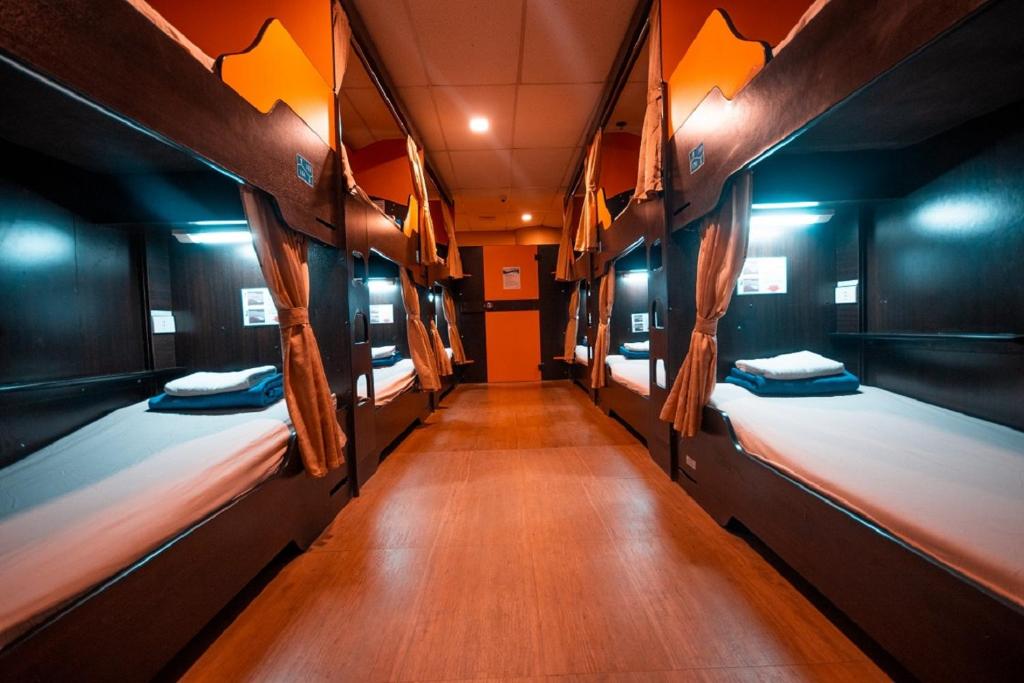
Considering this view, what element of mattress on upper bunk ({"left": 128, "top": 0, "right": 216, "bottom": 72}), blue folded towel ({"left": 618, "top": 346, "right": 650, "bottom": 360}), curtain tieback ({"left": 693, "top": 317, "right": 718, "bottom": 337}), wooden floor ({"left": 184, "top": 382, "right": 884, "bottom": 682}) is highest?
mattress on upper bunk ({"left": 128, "top": 0, "right": 216, "bottom": 72})

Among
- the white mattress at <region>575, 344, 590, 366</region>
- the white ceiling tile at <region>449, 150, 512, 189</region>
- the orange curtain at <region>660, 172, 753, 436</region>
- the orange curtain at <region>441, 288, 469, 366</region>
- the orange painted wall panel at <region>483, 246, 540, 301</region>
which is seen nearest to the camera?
the orange curtain at <region>660, 172, 753, 436</region>

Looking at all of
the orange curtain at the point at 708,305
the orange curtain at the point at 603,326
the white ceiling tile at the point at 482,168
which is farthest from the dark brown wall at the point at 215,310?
the white ceiling tile at the point at 482,168

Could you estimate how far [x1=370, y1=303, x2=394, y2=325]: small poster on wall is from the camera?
5066 millimetres

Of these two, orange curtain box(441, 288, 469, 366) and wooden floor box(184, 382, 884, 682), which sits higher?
orange curtain box(441, 288, 469, 366)

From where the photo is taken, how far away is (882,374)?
2387mm

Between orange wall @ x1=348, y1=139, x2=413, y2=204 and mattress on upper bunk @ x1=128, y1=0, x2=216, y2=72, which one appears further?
orange wall @ x1=348, y1=139, x2=413, y2=204

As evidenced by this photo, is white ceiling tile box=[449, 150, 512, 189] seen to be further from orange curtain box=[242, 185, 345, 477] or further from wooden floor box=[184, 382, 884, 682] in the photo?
wooden floor box=[184, 382, 884, 682]

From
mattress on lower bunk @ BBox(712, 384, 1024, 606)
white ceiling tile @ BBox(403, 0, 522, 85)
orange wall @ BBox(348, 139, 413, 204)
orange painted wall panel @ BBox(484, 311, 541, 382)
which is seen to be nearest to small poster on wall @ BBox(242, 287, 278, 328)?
orange wall @ BBox(348, 139, 413, 204)

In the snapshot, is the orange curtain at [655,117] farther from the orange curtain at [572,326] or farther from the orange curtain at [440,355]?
the orange curtain at [572,326]

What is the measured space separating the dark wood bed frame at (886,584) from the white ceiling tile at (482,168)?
4.85 m

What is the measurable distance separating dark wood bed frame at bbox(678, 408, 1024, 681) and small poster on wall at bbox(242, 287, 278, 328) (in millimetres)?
3149

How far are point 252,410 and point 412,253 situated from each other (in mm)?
2513

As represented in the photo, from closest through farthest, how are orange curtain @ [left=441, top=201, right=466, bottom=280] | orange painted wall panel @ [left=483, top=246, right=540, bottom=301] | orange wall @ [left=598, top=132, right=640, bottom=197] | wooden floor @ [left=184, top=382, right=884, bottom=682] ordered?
wooden floor @ [left=184, top=382, right=884, bottom=682] → orange wall @ [left=598, top=132, right=640, bottom=197] → orange curtain @ [left=441, top=201, right=466, bottom=280] → orange painted wall panel @ [left=483, top=246, right=540, bottom=301]

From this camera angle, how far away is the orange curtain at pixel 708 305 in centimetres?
195
